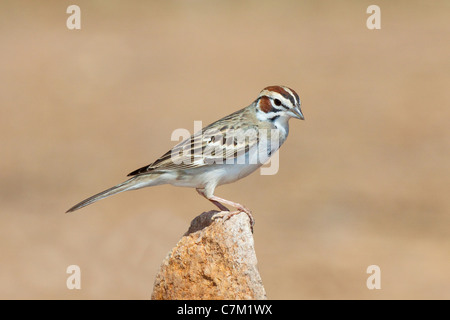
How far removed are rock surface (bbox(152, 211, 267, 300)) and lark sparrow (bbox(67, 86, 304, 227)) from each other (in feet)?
2.70

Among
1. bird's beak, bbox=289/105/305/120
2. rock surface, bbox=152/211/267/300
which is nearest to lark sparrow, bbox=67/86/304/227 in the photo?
bird's beak, bbox=289/105/305/120

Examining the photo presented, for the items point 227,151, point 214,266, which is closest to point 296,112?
point 227,151

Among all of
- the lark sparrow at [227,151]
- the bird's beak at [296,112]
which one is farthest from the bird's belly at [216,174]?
the bird's beak at [296,112]

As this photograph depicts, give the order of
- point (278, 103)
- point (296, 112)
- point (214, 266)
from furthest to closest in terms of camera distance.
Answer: point (278, 103), point (296, 112), point (214, 266)

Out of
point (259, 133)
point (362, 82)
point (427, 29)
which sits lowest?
point (259, 133)

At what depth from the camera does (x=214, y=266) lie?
8891mm

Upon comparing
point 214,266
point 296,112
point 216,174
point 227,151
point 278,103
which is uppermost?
point 278,103

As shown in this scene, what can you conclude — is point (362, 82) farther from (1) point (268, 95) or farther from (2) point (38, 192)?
(1) point (268, 95)

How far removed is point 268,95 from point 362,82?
26805 mm

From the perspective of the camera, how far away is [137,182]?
10094 mm

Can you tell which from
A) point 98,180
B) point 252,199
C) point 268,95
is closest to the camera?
point 268,95

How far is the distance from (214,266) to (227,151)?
164cm

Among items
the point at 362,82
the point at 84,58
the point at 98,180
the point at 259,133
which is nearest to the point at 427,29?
the point at 362,82

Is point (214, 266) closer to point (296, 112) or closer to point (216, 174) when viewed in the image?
point (216, 174)
